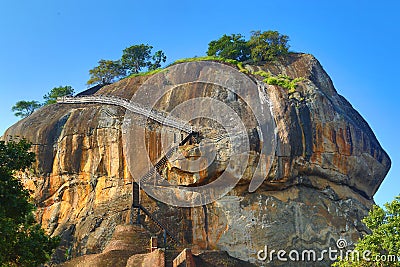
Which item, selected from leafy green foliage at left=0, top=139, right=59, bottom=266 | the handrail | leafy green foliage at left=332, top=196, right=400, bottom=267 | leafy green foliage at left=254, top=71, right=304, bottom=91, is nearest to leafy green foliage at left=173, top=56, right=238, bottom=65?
leafy green foliage at left=254, top=71, right=304, bottom=91

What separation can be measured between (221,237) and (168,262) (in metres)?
10.4

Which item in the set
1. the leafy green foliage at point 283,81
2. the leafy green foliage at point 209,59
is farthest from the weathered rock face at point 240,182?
the leafy green foliage at point 209,59

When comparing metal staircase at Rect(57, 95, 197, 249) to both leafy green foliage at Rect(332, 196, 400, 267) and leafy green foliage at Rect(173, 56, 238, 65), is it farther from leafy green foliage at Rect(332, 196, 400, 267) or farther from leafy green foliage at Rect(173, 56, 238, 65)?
leafy green foliage at Rect(332, 196, 400, 267)

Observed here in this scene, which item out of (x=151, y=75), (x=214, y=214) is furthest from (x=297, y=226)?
(x=151, y=75)

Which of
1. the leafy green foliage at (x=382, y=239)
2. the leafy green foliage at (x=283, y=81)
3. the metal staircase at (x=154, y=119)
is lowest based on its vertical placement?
the leafy green foliage at (x=382, y=239)

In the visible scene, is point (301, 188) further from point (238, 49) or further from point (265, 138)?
point (238, 49)

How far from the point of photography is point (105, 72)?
48.1 metres

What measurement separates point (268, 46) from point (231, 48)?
3.40 metres

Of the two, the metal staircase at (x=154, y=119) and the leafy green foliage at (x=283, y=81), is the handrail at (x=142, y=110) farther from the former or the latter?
the leafy green foliage at (x=283, y=81)

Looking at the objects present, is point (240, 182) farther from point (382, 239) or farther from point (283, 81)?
point (382, 239)

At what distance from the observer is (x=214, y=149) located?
107ft

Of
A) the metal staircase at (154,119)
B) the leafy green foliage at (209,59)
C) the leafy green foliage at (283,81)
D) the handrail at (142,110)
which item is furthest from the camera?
the leafy green foliage at (209,59)

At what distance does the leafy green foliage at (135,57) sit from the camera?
49.4 metres

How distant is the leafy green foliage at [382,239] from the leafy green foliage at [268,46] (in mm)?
22043
